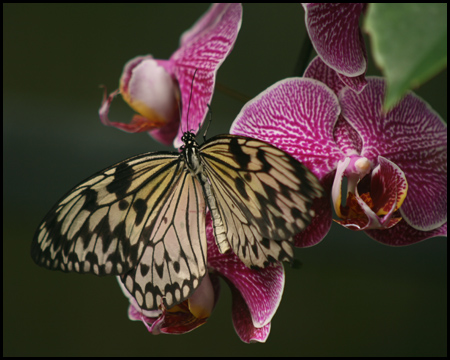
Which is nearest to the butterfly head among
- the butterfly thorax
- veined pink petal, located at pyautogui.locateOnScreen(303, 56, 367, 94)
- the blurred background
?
the butterfly thorax

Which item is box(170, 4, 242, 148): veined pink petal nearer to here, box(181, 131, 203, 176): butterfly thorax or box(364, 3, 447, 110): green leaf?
box(181, 131, 203, 176): butterfly thorax

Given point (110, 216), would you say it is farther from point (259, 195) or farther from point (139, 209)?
point (259, 195)

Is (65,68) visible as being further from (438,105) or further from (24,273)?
(438,105)

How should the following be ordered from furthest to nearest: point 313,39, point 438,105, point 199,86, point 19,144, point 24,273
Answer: point 24,273 → point 438,105 → point 19,144 → point 199,86 → point 313,39

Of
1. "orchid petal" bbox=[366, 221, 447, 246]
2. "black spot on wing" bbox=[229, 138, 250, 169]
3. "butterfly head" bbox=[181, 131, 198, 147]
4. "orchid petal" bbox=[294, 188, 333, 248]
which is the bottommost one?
"orchid petal" bbox=[366, 221, 447, 246]

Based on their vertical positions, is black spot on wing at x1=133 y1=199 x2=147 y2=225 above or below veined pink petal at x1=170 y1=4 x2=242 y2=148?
below

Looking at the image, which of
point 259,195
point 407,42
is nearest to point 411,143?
point 259,195

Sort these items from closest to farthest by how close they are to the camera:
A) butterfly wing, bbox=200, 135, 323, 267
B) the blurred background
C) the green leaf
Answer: the green leaf
butterfly wing, bbox=200, 135, 323, 267
the blurred background

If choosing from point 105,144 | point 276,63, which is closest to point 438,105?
point 276,63
